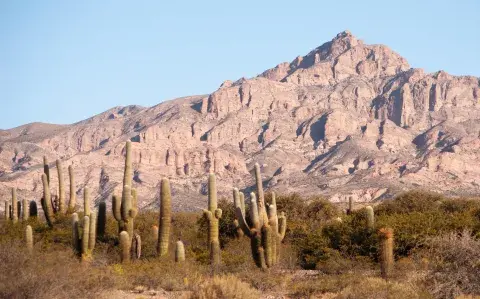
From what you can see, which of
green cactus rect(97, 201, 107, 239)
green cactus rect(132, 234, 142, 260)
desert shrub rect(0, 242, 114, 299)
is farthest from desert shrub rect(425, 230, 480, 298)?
green cactus rect(97, 201, 107, 239)

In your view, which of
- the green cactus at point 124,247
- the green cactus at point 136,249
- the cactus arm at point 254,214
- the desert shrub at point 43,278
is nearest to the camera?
the desert shrub at point 43,278

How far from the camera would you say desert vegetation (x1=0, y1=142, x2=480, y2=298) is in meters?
Result: 14.8

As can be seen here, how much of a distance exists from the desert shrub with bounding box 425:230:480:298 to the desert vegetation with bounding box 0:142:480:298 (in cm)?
2

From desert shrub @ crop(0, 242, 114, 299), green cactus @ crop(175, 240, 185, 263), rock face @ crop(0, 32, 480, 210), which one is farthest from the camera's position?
rock face @ crop(0, 32, 480, 210)

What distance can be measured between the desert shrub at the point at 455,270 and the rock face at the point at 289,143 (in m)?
76.1

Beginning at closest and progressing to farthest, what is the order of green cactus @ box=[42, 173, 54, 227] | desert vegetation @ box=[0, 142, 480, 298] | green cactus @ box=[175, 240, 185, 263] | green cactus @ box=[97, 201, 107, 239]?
1. desert vegetation @ box=[0, 142, 480, 298]
2. green cactus @ box=[175, 240, 185, 263]
3. green cactus @ box=[97, 201, 107, 239]
4. green cactus @ box=[42, 173, 54, 227]

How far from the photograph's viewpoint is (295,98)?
623ft

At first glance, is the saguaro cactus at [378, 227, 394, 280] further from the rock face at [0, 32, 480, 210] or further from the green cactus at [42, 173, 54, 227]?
the rock face at [0, 32, 480, 210]

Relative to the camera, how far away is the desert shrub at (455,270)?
1480 cm

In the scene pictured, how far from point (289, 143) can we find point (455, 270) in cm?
14303

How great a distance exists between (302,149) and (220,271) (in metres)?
136

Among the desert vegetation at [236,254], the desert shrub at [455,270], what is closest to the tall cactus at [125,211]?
the desert vegetation at [236,254]

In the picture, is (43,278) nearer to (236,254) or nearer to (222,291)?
(222,291)

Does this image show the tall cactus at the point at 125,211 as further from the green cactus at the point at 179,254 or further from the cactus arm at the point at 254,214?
the cactus arm at the point at 254,214
